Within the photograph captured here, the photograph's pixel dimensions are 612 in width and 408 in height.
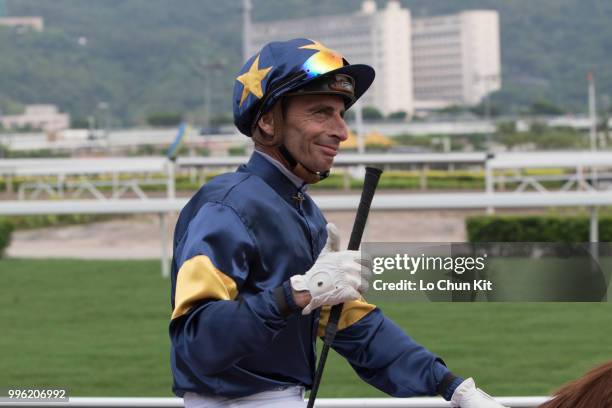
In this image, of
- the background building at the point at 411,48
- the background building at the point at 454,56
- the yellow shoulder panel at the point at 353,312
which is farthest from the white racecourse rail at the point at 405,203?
the background building at the point at 454,56

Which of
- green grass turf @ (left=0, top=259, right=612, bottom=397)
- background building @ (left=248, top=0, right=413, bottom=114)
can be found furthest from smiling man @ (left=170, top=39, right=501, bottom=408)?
background building @ (left=248, top=0, right=413, bottom=114)

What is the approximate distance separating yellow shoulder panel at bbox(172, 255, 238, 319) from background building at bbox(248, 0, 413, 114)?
88859mm

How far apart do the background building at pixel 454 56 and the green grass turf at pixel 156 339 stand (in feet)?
325

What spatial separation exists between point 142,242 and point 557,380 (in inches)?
434

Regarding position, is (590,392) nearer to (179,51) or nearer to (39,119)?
(39,119)

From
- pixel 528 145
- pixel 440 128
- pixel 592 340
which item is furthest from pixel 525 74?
pixel 592 340

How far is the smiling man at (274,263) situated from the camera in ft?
6.21

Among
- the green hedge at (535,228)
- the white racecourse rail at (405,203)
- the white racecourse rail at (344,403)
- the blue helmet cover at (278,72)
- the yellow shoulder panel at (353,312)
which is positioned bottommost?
the green hedge at (535,228)

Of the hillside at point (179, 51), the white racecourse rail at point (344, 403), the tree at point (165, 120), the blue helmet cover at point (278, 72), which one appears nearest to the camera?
the blue helmet cover at point (278, 72)

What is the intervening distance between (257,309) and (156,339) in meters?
5.08

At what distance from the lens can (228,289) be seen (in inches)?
77.2

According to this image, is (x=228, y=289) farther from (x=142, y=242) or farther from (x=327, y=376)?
(x=142, y=242)

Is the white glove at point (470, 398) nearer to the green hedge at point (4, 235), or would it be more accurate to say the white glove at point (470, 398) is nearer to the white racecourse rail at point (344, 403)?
the white racecourse rail at point (344, 403)

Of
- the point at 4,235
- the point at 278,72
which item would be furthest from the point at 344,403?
the point at 4,235
